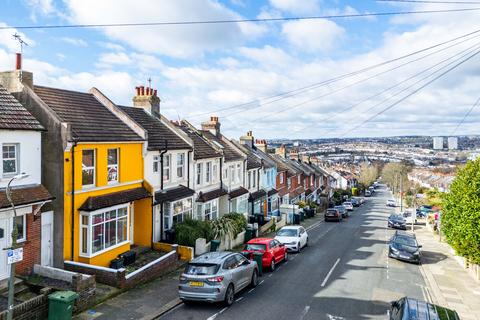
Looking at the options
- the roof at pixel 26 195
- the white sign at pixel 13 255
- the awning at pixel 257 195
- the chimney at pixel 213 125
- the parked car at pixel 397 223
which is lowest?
the parked car at pixel 397 223

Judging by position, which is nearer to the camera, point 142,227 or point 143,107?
point 142,227

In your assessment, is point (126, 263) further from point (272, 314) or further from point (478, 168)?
point (478, 168)

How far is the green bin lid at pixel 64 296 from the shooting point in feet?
37.0

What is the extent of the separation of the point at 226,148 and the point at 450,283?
18527 millimetres

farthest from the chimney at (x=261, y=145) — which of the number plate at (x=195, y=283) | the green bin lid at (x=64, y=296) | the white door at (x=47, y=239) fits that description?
the green bin lid at (x=64, y=296)

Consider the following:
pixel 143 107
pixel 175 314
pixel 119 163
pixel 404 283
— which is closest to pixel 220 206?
pixel 143 107

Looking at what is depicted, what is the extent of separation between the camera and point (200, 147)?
1056 inches

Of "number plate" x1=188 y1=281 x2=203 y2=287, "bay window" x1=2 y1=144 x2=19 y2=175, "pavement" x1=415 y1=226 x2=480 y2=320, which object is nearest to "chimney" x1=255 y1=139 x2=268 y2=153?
"pavement" x1=415 y1=226 x2=480 y2=320

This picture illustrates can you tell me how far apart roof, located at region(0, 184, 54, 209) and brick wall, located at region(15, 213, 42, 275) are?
0.69m

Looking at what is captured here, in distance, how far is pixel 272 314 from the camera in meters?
12.9

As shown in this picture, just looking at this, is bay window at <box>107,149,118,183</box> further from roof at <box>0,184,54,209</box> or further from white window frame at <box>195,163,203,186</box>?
white window frame at <box>195,163,203,186</box>

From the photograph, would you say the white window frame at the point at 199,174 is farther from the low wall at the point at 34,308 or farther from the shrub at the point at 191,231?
the low wall at the point at 34,308

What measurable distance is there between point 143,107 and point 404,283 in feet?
58.4

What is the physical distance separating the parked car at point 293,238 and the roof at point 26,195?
13.9 meters
